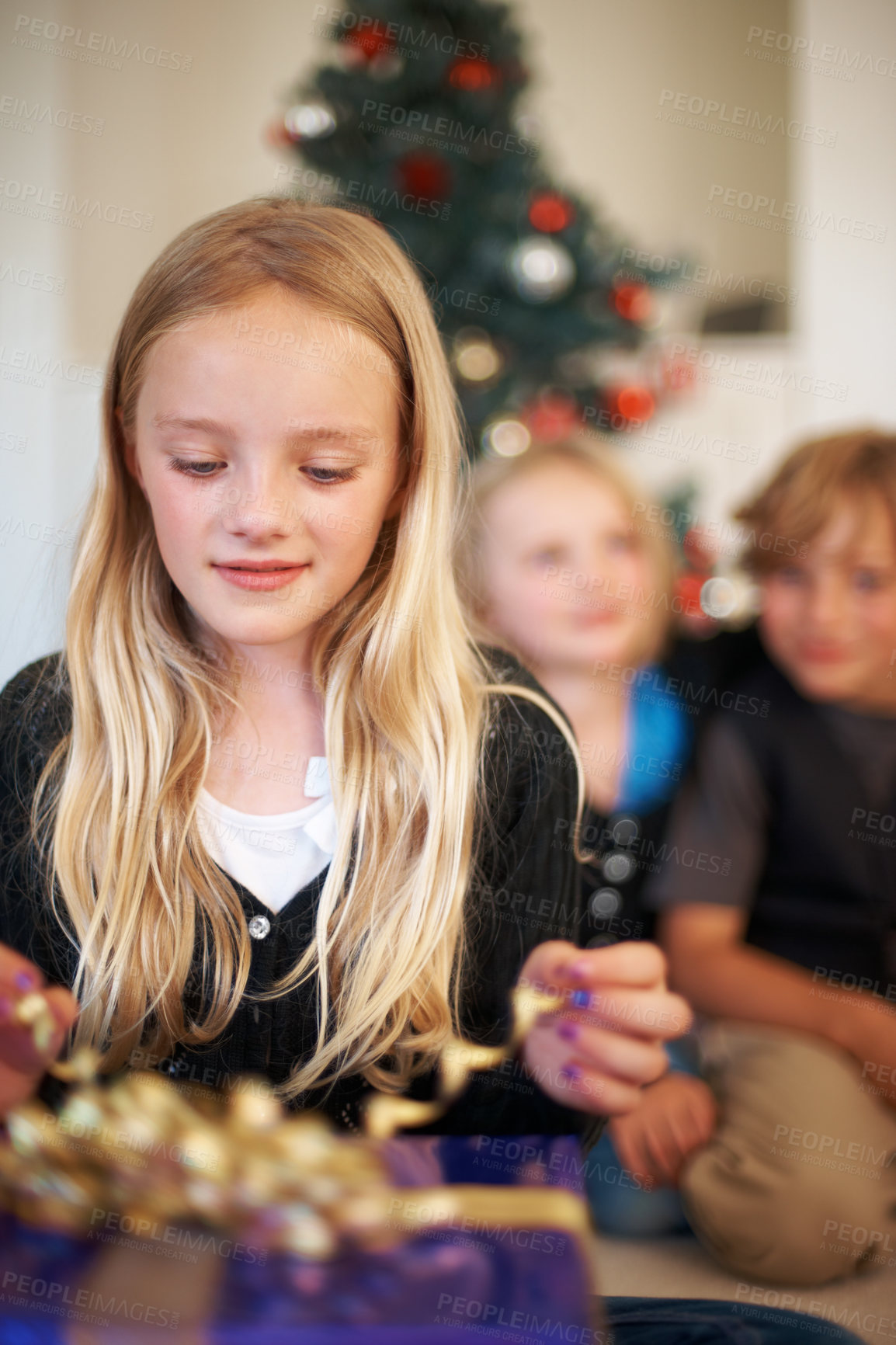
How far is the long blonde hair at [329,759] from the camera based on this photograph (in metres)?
0.84

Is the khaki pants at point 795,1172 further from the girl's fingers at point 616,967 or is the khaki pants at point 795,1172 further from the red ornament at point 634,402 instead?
the red ornament at point 634,402

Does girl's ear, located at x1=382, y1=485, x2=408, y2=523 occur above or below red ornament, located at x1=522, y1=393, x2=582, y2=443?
below

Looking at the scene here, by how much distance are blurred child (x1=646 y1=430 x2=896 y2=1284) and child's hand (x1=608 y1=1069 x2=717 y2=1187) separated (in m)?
0.04

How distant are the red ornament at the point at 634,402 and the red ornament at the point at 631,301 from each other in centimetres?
13

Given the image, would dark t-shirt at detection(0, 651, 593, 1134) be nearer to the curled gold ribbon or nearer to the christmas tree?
the curled gold ribbon

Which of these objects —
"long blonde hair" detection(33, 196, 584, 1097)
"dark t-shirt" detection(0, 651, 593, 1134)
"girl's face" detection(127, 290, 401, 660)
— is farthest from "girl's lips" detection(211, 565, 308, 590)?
"dark t-shirt" detection(0, 651, 593, 1134)

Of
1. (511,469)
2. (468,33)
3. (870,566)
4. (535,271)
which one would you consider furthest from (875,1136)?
(468,33)

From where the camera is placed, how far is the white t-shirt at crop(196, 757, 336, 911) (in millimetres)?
859

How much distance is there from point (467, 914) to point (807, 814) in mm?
576

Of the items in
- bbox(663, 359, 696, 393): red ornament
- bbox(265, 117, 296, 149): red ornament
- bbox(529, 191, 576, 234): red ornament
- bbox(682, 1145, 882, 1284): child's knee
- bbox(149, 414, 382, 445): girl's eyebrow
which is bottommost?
bbox(682, 1145, 882, 1284): child's knee

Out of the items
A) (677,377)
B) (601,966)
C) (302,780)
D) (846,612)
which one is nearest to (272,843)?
(302,780)

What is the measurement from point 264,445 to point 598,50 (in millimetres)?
1489

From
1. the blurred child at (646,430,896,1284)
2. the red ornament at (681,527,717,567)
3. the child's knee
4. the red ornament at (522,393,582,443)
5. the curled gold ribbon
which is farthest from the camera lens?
the red ornament at (681,527,717,567)

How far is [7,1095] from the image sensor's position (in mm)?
820
